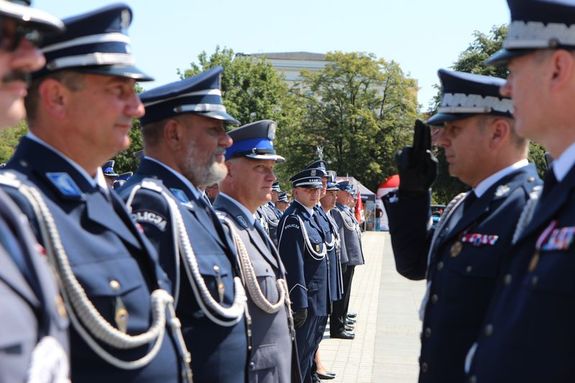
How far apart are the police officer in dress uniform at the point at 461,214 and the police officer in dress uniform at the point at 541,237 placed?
484mm

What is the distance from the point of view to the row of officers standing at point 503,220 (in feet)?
7.09

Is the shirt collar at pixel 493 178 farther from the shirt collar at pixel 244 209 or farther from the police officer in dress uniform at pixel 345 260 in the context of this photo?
the police officer in dress uniform at pixel 345 260

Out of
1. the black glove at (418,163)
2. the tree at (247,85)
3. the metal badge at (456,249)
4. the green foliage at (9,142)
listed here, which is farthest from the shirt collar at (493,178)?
the green foliage at (9,142)

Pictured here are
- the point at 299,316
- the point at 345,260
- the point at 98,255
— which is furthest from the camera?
the point at 345,260

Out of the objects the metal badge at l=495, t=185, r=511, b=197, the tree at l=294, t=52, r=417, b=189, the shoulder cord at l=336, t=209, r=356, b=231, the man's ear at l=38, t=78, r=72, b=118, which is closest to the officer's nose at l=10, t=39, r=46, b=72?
the man's ear at l=38, t=78, r=72, b=118

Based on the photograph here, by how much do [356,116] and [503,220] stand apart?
50605 millimetres

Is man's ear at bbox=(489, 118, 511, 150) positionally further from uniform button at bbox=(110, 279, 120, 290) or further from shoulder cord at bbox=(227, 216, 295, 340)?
uniform button at bbox=(110, 279, 120, 290)

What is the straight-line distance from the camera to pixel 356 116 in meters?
53.2

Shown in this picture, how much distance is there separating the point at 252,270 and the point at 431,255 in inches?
41.8

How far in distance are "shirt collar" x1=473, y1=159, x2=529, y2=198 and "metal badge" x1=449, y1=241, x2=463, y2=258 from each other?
0.91 ft

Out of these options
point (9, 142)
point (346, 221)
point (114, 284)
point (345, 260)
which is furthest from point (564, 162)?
point (9, 142)

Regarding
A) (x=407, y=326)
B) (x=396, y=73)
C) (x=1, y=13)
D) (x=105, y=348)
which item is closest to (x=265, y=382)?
(x=105, y=348)

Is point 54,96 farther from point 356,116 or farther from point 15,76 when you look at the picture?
point 356,116

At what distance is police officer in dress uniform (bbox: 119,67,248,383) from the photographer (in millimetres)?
3211
